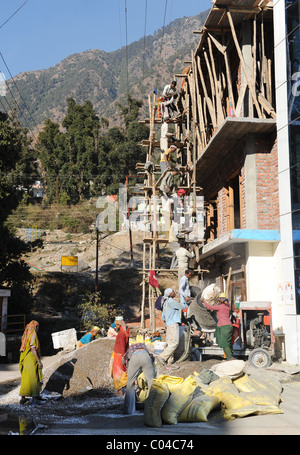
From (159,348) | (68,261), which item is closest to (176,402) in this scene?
(159,348)

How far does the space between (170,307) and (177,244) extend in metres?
5.68

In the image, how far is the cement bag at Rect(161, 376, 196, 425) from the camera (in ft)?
20.5

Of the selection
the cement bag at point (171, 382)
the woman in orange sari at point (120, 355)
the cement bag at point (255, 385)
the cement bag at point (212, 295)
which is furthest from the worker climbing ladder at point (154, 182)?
the cement bag at point (171, 382)

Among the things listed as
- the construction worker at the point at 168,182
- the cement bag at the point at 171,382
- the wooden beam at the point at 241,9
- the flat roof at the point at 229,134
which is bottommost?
the cement bag at the point at 171,382

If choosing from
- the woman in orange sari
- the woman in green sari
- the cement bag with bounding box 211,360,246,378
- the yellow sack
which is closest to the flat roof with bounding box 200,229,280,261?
the woman in orange sari

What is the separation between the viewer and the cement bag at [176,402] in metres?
6.26

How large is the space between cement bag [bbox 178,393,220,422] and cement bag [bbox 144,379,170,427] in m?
0.36

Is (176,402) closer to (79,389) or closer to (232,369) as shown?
(232,369)

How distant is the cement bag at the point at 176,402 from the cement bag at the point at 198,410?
71 millimetres

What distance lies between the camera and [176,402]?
6.36m

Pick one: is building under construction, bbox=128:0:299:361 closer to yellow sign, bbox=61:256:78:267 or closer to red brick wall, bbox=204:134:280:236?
red brick wall, bbox=204:134:280:236

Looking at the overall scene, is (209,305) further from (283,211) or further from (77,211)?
(77,211)

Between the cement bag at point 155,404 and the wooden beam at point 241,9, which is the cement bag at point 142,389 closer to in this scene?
the cement bag at point 155,404

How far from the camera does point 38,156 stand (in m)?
58.0
